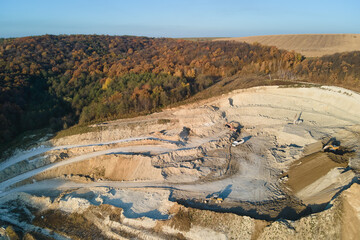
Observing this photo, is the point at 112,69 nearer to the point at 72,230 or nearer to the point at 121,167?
the point at 121,167

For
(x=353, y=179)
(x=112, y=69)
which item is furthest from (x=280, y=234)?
(x=112, y=69)

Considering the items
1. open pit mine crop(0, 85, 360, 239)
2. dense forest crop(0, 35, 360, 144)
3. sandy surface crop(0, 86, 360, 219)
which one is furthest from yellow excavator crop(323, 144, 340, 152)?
dense forest crop(0, 35, 360, 144)

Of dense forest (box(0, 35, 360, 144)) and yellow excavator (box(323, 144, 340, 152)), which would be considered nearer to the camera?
yellow excavator (box(323, 144, 340, 152))

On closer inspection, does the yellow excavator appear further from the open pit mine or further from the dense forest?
the dense forest

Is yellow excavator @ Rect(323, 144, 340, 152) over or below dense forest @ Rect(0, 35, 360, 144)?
below

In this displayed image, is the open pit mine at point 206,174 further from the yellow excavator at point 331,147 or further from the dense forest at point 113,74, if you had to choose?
the dense forest at point 113,74
